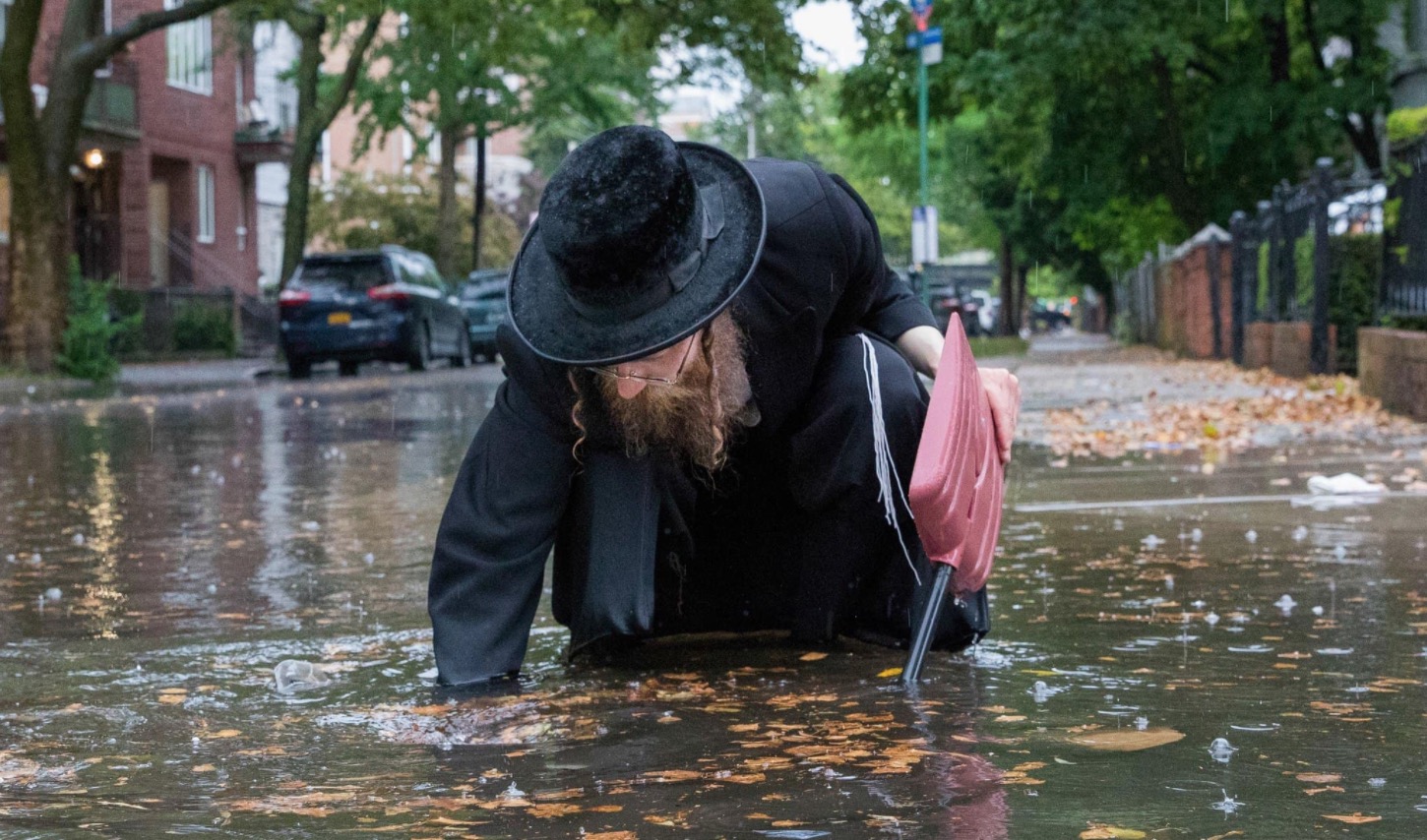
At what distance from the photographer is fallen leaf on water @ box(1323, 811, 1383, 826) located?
9.17 ft

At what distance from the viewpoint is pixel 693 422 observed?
377 centimetres

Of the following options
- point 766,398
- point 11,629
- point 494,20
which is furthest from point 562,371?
point 494,20

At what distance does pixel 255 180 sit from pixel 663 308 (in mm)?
41811

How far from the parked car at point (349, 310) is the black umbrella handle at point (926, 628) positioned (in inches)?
850

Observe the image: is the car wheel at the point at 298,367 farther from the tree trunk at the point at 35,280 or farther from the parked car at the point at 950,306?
the parked car at the point at 950,306

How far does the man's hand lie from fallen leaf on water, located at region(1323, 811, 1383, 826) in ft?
4.54

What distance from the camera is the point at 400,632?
16.0ft

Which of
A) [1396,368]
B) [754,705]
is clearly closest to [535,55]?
[1396,368]

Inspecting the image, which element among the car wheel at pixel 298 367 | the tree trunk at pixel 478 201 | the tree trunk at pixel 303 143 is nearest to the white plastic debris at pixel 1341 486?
the car wheel at pixel 298 367

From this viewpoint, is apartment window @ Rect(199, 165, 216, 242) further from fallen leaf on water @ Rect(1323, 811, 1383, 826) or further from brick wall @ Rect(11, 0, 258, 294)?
fallen leaf on water @ Rect(1323, 811, 1383, 826)

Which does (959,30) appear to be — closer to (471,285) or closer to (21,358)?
(471,285)

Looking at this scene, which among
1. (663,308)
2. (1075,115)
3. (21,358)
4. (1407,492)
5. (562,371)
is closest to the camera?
(663,308)

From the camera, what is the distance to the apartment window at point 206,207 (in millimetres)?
39375

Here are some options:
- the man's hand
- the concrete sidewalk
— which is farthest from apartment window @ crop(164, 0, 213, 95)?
the man's hand
